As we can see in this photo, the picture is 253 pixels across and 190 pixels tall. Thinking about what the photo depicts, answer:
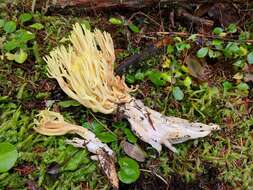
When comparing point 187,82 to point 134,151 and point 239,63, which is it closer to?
point 239,63

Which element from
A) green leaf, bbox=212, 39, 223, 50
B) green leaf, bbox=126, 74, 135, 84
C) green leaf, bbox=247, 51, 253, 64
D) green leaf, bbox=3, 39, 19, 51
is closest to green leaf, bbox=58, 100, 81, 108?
green leaf, bbox=126, 74, 135, 84

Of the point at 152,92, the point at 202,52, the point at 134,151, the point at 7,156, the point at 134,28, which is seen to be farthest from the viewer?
the point at 134,28

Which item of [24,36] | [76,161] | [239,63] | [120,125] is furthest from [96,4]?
[76,161]

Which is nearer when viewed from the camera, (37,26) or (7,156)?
(7,156)

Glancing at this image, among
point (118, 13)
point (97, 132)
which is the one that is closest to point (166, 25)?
point (118, 13)

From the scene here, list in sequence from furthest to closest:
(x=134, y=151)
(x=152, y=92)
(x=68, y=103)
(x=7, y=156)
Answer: (x=152, y=92)
(x=68, y=103)
(x=134, y=151)
(x=7, y=156)

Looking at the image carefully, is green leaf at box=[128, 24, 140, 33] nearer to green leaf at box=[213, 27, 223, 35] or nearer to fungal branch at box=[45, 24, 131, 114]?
fungal branch at box=[45, 24, 131, 114]

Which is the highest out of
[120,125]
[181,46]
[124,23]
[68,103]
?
[124,23]

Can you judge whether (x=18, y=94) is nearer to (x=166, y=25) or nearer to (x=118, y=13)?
(x=118, y=13)
